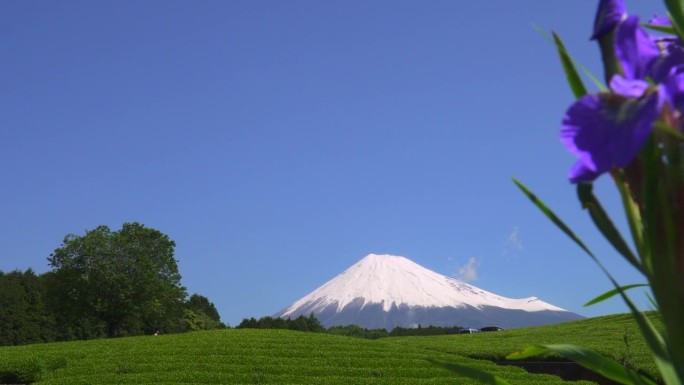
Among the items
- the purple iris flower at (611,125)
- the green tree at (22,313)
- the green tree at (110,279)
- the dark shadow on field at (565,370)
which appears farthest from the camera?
the green tree at (22,313)

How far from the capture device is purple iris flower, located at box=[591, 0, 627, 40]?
0.86m

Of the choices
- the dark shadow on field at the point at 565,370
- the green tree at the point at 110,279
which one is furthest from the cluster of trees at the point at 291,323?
the dark shadow on field at the point at 565,370

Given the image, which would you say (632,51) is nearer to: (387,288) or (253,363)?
(253,363)

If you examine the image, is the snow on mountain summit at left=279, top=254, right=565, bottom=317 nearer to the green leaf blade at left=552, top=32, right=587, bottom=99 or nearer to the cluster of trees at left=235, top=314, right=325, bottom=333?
the cluster of trees at left=235, top=314, right=325, bottom=333

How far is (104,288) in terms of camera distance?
124ft

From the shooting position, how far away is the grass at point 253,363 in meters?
14.0

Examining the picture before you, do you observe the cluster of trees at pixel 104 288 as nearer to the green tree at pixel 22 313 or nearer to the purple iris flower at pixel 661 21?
the green tree at pixel 22 313

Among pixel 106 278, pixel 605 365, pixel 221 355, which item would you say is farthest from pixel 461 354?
pixel 106 278

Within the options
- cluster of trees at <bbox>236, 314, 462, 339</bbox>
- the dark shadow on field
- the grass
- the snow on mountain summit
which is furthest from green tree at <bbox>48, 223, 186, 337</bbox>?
the snow on mountain summit

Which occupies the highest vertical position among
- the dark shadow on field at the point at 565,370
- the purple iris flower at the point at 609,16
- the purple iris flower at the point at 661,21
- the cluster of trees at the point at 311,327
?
the cluster of trees at the point at 311,327

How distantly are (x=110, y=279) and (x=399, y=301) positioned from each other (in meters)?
153

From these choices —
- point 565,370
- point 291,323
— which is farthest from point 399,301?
point 565,370

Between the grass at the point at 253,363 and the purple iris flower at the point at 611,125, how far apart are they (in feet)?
42.9

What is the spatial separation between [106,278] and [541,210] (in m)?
39.3
